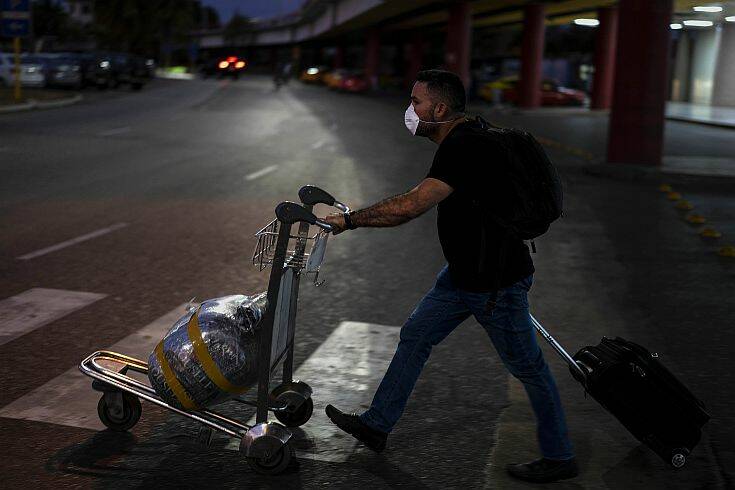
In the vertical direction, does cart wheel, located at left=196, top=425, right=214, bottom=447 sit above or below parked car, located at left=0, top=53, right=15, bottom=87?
above

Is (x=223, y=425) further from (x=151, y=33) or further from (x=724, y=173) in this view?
(x=151, y=33)

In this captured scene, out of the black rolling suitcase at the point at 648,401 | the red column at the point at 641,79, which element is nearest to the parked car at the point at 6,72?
the red column at the point at 641,79

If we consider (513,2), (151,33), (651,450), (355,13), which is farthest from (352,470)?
(151,33)

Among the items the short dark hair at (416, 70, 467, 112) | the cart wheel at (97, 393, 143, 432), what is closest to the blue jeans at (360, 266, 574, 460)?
the short dark hair at (416, 70, 467, 112)

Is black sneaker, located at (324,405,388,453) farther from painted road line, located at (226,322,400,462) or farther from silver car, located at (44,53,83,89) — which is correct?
silver car, located at (44,53,83,89)

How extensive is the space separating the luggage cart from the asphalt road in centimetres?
12

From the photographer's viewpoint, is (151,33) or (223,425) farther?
(151,33)

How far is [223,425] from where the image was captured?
429 cm

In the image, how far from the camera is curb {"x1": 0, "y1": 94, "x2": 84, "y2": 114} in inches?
1171

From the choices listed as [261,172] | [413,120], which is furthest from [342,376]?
[261,172]

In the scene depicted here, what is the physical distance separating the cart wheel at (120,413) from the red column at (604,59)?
45095mm

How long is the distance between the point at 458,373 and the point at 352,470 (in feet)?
5.12

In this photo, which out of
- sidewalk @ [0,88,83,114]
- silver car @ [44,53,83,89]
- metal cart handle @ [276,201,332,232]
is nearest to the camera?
metal cart handle @ [276,201,332,232]

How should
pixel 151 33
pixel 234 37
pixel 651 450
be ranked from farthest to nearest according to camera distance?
pixel 234 37, pixel 151 33, pixel 651 450
